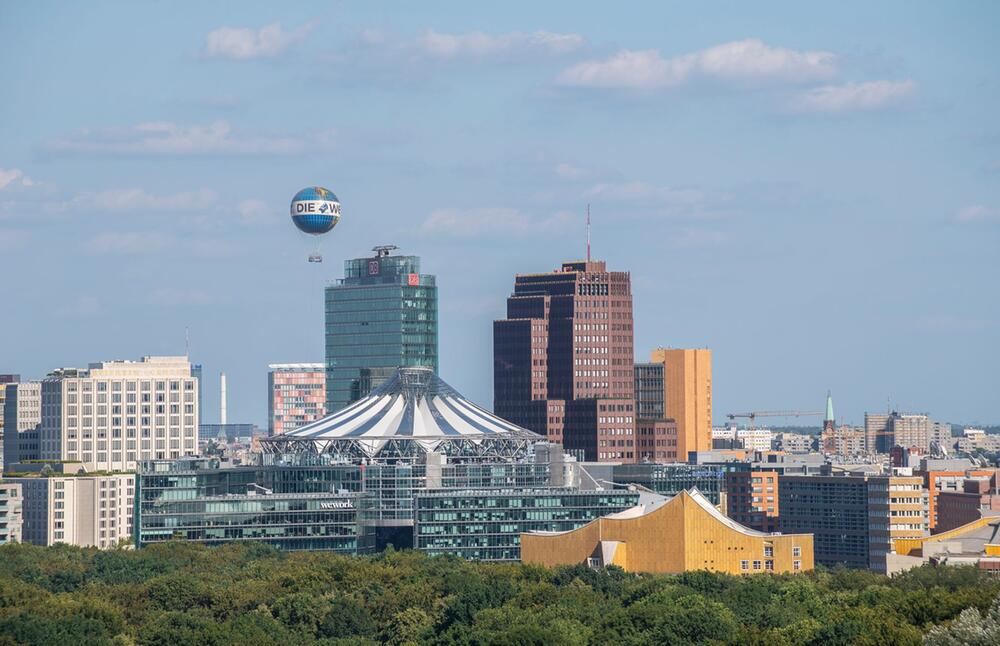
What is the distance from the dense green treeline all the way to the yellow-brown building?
8.05 m

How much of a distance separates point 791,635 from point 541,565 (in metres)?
55.7

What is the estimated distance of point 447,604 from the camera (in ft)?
546

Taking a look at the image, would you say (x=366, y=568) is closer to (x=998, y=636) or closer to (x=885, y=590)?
(x=885, y=590)

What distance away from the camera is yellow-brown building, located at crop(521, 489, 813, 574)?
634 ft

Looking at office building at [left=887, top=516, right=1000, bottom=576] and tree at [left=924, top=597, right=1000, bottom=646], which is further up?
office building at [left=887, top=516, right=1000, bottom=576]

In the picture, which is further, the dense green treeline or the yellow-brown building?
the yellow-brown building

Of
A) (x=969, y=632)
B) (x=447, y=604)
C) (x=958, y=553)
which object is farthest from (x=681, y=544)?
(x=969, y=632)

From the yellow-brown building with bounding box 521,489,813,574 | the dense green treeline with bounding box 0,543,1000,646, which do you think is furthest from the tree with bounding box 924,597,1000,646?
the yellow-brown building with bounding box 521,489,813,574

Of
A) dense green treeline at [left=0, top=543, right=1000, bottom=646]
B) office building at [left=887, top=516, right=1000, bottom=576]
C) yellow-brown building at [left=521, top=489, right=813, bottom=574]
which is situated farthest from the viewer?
yellow-brown building at [left=521, top=489, right=813, bottom=574]

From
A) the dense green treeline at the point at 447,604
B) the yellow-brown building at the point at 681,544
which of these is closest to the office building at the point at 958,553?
the dense green treeline at the point at 447,604

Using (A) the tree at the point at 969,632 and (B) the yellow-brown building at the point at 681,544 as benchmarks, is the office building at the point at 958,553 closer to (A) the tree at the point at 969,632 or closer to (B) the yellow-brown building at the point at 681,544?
(B) the yellow-brown building at the point at 681,544

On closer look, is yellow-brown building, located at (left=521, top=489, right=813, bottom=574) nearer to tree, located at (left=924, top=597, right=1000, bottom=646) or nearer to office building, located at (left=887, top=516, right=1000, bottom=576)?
office building, located at (left=887, top=516, right=1000, bottom=576)

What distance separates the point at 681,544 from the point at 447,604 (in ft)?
105

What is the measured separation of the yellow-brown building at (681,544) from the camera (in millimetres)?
193250
